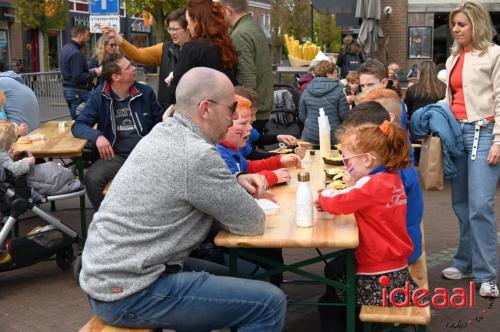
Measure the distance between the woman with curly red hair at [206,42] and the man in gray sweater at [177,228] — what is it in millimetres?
2104

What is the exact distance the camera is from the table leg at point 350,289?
10.3ft

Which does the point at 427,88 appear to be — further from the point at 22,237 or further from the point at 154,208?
the point at 154,208

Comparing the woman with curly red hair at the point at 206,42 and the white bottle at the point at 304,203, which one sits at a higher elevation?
the woman with curly red hair at the point at 206,42

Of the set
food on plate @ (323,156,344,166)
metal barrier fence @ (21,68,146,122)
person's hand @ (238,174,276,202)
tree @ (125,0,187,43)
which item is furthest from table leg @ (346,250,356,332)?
tree @ (125,0,187,43)

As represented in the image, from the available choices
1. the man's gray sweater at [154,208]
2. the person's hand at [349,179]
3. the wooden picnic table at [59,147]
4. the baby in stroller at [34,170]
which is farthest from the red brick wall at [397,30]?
the man's gray sweater at [154,208]

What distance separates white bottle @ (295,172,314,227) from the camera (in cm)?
315

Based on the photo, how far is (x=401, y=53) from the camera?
19875mm

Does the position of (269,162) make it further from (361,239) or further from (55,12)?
(55,12)

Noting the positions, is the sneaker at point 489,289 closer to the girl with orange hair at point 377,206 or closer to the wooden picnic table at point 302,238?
the girl with orange hair at point 377,206

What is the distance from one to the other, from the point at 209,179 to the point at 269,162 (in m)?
1.89

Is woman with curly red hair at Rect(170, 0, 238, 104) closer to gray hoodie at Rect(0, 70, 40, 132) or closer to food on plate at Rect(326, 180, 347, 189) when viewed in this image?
food on plate at Rect(326, 180, 347, 189)

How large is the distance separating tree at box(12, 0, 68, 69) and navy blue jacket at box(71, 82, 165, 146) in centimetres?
2475

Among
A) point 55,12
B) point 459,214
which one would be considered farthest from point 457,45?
point 55,12

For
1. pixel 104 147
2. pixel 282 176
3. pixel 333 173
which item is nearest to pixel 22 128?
pixel 104 147
